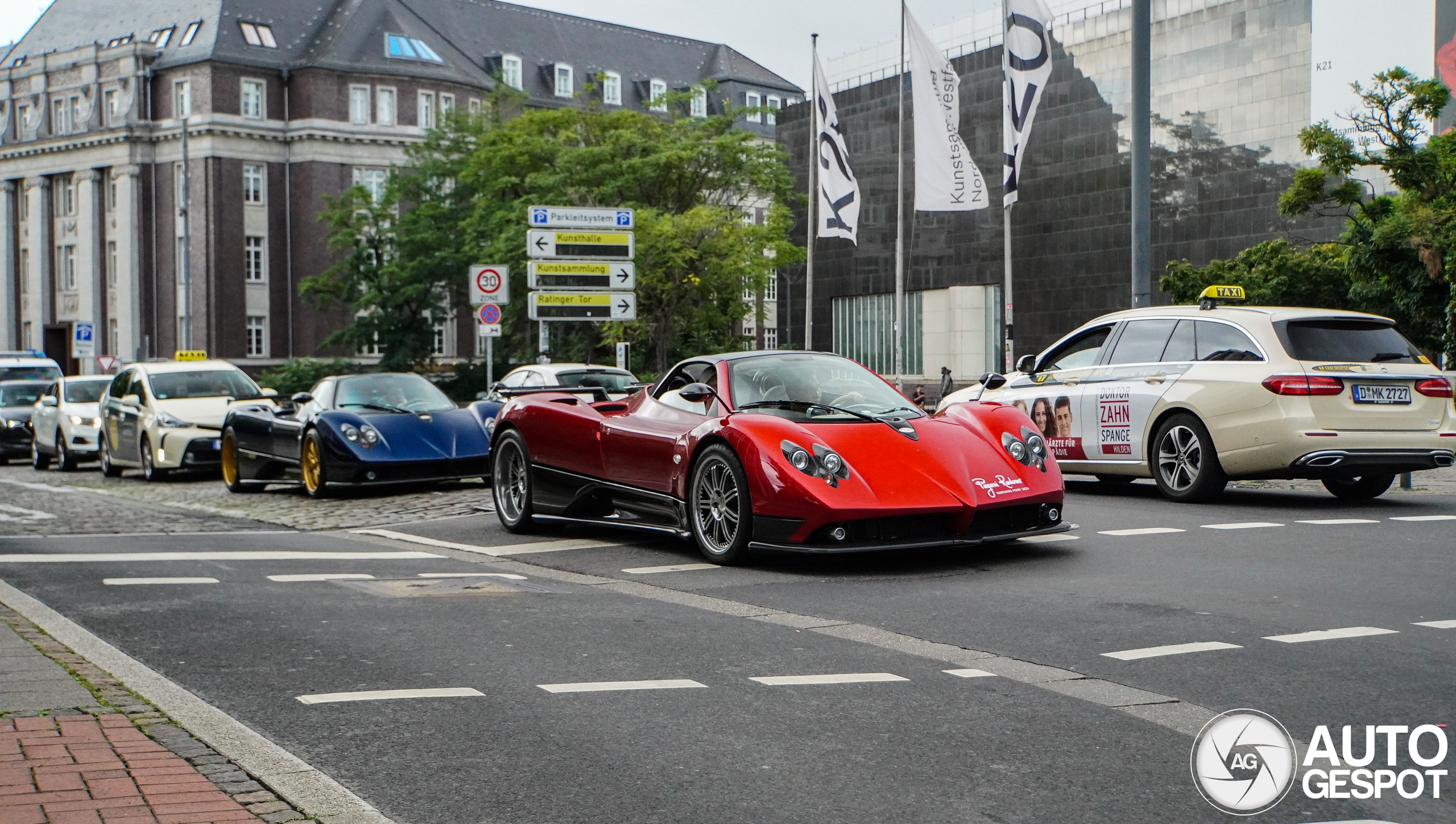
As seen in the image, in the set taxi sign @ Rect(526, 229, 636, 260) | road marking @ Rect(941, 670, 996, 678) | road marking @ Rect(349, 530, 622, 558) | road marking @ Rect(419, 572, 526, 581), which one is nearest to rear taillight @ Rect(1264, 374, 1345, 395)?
road marking @ Rect(349, 530, 622, 558)

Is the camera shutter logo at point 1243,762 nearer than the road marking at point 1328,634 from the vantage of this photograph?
Yes

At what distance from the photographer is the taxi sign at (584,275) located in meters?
26.3

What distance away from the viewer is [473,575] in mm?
9125

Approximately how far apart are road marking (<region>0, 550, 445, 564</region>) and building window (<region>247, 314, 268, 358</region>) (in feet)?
216

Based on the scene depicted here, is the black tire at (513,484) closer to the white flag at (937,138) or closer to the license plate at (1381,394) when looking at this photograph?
the license plate at (1381,394)

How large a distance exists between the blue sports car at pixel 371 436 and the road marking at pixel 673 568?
20.8ft

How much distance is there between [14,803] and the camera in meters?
3.89

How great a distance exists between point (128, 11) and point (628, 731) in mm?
80400

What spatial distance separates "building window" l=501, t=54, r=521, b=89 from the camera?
78875 millimetres

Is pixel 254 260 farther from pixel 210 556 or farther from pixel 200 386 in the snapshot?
pixel 210 556

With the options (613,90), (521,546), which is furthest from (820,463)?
(613,90)

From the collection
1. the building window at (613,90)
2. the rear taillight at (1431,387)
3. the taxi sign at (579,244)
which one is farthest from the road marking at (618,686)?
the building window at (613,90)

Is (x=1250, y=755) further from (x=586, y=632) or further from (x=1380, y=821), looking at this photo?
(x=586, y=632)

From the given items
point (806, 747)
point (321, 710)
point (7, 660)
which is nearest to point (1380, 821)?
point (806, 747)
